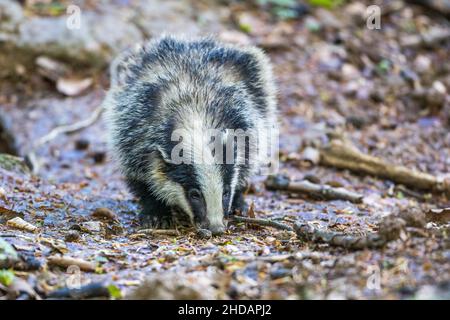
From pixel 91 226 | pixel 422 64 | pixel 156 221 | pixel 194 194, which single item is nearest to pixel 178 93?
pixel 194 194

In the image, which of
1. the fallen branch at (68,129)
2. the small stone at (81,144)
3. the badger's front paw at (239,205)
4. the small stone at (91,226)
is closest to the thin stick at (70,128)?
the fallen branch at (68,129)

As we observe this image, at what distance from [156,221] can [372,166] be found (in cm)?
420

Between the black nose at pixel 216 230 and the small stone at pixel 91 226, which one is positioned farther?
the small stone at pixel 91 226

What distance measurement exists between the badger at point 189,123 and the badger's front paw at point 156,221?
1 cm

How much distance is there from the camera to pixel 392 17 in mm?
15867

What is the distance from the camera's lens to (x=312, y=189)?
9.48 meters

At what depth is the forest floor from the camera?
5180 mm

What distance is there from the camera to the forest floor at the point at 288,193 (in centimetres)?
518

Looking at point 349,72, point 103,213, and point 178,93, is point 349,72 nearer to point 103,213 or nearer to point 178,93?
point 178,93

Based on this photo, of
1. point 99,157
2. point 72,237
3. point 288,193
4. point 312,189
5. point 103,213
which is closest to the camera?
point 72,237

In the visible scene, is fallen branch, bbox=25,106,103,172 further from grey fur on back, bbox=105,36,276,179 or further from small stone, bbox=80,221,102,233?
small stone, bbox=80,221,102,233

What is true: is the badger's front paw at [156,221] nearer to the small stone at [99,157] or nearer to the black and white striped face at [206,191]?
the black and white striped face at [206,191]

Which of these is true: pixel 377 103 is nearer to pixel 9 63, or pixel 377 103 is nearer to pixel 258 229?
pixel 258 229
